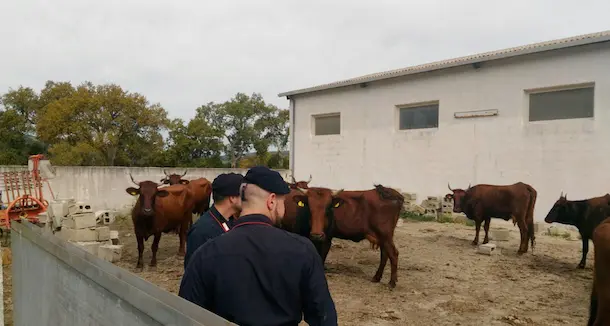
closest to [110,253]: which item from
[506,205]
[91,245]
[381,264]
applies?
[91,245]

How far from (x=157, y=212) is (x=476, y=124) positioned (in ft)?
36.6

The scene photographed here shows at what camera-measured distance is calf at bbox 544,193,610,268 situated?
318 inches

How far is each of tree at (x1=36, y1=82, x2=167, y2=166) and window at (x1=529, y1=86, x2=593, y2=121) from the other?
2556 cm

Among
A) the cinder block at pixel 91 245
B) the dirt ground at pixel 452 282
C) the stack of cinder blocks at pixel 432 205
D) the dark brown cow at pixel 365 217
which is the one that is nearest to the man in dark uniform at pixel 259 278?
the dirt ground at pixel 452 282

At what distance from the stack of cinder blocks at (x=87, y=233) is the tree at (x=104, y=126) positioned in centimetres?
2061

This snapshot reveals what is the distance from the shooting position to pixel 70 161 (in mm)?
27250

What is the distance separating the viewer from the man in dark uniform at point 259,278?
1991 mm

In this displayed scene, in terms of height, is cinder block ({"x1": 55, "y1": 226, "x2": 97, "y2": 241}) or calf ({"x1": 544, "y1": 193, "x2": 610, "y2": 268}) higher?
calf ({"x1": 544, "y1": 193, "x2": 610, "y2": 268})

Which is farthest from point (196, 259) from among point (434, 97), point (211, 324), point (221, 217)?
point (434, 97)

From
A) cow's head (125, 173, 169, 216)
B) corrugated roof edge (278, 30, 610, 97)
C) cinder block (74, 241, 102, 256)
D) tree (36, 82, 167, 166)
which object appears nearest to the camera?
cow's head (125, 173, 169, 216)

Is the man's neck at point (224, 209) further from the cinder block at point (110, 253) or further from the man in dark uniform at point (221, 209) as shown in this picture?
the cinder block at point (110, 253)

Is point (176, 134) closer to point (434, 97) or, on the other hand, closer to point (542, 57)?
point (434, 97)

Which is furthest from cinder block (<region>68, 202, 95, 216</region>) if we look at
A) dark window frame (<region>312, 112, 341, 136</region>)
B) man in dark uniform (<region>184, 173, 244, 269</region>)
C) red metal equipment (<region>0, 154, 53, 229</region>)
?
dark window frame (<region>312, 112, 341, 136</region>)

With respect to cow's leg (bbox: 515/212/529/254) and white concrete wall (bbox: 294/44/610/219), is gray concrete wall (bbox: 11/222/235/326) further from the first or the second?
white concrete wall (bbox: 294/44/610/219)
